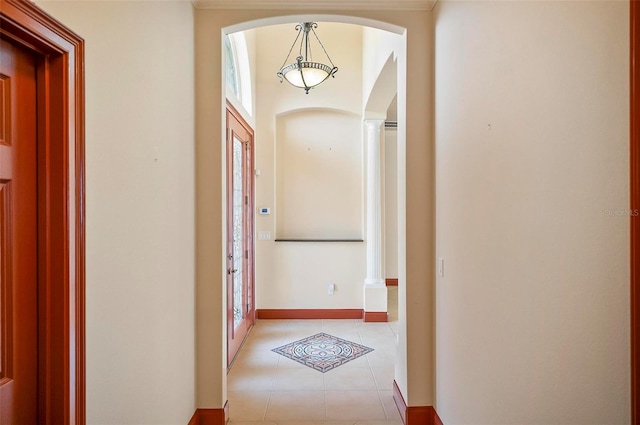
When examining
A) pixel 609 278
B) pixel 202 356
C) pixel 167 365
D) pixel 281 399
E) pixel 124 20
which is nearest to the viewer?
pixel 609 278

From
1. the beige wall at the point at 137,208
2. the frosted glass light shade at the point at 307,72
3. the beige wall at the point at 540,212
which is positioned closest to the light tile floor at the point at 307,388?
the beige wall at the point at 137,208

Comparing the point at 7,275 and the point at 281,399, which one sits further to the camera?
the point at 281,399

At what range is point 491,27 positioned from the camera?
4.96ft

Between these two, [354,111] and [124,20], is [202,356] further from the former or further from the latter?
[354,111]

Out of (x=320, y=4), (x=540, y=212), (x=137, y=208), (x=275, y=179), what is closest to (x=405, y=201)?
(x=540, y=212)

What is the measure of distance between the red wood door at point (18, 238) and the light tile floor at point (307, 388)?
1703 millimetres

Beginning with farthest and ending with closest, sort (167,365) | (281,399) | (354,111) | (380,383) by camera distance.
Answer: (354,111) → (380,383) → (281,399) → (167,365)

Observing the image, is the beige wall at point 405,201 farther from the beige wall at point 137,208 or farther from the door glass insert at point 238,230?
the door glass insert at point 238,230

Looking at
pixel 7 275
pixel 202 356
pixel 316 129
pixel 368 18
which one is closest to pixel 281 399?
pixel 202 356

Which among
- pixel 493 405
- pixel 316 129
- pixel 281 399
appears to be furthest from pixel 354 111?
pixel 493 405

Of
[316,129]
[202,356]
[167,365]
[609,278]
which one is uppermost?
[316,129]

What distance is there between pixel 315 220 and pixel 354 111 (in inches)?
63.0

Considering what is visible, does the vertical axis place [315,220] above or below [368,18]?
below

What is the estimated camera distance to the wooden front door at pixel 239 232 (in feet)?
11.1
